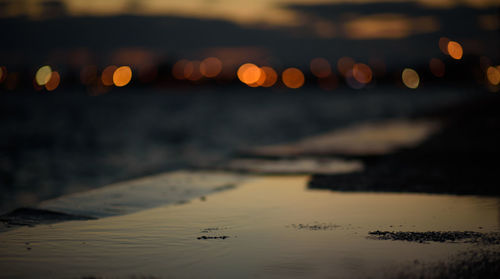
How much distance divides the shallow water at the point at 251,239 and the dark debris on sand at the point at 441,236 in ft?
0.83

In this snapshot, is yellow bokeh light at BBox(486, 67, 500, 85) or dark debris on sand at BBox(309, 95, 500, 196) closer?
dark debris on sand at BBox(309, 95, 500, 196)

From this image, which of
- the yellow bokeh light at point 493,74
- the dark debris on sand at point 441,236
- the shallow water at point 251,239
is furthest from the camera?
the yellow bokeh light at point 493,74

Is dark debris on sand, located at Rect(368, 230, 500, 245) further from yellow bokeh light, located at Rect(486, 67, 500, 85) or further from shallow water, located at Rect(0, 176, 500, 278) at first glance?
yellow bokeh light, located at Rect(486, 67, 500, 85)

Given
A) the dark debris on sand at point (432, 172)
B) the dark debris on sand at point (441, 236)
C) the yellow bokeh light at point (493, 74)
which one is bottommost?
the dark debris on sand at point (441, 236)

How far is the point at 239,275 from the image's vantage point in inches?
253

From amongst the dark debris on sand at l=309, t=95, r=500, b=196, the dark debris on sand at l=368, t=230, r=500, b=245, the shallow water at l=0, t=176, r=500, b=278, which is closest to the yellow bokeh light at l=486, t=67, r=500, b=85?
the dark debris on sand at l=309, t=95, r=500, b=196

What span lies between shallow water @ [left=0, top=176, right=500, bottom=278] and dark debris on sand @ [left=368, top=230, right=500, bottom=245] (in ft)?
0.83

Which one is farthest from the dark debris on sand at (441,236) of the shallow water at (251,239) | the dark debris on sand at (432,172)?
the dark debris on sand at (432,172)

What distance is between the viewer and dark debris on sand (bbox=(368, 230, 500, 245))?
7918mm

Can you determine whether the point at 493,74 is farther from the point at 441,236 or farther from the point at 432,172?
the point at 441,236

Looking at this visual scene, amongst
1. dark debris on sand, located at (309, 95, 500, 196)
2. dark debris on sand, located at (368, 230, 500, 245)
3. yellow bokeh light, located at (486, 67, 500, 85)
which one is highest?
yellow bokeh light, located at (486, 67, 500, 85)

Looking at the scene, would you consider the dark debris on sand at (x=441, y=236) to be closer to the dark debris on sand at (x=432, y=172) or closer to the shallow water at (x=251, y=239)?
the shallow water at (x=251, y=239)

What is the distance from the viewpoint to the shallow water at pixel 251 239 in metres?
6.70

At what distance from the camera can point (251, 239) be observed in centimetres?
820
